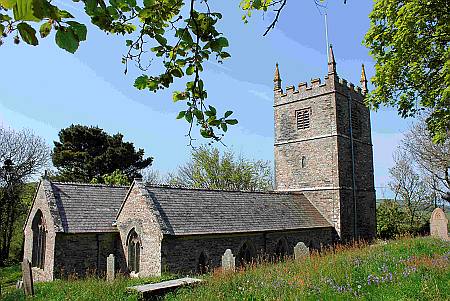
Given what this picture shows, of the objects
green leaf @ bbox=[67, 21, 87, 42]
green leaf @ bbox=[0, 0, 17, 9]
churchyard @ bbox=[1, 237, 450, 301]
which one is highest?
green leaf @ bbox=[67, 21, 87, 42]

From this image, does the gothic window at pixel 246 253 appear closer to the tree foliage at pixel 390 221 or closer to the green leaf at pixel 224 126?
the green leaf at pixel 224 126

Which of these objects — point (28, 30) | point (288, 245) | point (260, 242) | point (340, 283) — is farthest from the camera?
point (288, 245)

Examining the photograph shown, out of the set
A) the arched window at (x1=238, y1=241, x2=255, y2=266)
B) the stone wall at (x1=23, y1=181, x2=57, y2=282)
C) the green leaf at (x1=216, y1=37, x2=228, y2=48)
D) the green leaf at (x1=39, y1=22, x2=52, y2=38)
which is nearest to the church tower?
the arched window at (x1=238, y1=241, x2=255, y2=266)

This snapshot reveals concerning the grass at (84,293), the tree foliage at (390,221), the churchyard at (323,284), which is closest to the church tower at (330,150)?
the tree foliage at (390,221)

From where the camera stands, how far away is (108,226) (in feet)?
60.2

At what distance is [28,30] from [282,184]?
27.2 metres

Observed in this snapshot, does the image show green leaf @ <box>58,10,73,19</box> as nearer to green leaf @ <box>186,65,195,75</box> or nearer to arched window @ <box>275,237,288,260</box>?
green leaf @ <box>186,65,195,75</box>

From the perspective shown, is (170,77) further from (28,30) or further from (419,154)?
(419,154)

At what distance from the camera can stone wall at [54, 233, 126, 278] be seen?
16625 millimetres

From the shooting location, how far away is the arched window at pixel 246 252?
1914 centimetres

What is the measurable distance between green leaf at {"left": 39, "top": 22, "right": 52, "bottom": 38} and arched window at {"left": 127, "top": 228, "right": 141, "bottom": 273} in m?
16.6

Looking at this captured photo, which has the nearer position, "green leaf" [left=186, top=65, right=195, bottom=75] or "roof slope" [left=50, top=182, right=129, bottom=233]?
"green leaf" [left=186, top=65, right=195, bottom=75]

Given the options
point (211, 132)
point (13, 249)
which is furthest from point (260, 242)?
point (13, 249)

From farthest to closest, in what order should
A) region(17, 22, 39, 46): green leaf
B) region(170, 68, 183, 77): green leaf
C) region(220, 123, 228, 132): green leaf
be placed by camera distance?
region(170, 68, 183, 77): green leaf → region(220, 123, 228, 132): green leaf → region(17, 22, 39, 46): green leaf
